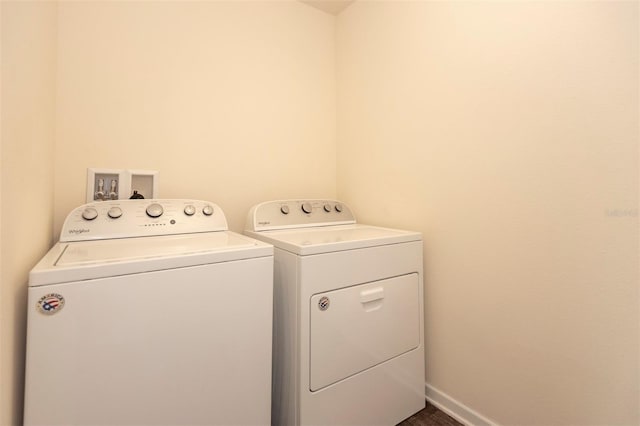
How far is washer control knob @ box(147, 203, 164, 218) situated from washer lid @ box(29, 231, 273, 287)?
0.11m

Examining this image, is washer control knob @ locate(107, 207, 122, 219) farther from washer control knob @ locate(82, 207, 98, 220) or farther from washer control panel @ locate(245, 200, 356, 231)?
washer control panel @ locate(245, 200, 356, 231)

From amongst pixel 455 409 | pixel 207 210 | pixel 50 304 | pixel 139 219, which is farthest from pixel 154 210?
pixel 455 409

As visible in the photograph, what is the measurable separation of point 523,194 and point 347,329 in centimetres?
84

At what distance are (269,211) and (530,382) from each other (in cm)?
128

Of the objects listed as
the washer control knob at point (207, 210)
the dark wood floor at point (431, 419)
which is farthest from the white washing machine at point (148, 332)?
the dark wood floor at point (431, 419)

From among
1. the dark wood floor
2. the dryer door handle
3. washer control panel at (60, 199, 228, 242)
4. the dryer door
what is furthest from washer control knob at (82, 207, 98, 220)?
the dark wood floor

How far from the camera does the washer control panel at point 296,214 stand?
4.70ft

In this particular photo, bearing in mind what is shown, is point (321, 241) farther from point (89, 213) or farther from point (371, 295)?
point (89, 213)

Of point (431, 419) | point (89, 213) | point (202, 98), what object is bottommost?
point (431, 419)

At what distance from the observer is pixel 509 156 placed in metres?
1.12

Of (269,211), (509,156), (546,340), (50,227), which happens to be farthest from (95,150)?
(546,340)

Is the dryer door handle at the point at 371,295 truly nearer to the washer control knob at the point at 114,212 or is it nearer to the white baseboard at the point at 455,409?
the white baseboard at the point at 455,409

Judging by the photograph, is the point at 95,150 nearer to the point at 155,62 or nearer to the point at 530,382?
the point at 155,62

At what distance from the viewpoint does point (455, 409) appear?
130 cm
